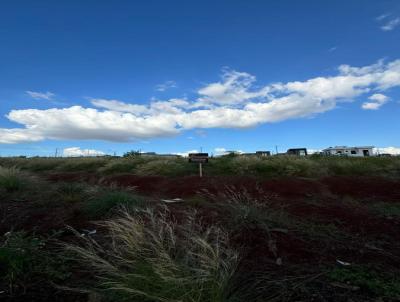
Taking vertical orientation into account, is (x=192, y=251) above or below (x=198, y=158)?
below

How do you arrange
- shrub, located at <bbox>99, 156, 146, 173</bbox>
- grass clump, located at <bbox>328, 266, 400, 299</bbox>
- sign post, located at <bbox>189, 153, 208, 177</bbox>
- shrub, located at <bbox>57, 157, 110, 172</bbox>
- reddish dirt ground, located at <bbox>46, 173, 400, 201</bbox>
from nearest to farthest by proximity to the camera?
grass clump, located at <bbox>328, 266, 400, 299</bbox>
reddish dirt ground, located at <bbox>46, 173, 400, 201</bbox>
sign post, located at <bbox>189, 153, 208, 177</bbox>
shrub, located at <bbox>99, 156, 146, 173</bbox>
shrub, located at <bbox>57, 157, 110, 172</bbox>

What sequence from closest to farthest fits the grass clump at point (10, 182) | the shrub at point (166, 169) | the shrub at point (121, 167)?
1. the grass clump at point (10, 182)
2. the shrub at point (166, 169)
3. the shrub at point (121, 167)

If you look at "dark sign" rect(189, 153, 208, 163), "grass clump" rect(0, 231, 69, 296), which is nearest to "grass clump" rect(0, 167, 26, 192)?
"dark sign" rect(189, 153, 208, 163)

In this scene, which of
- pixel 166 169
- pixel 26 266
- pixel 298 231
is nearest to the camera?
pixel 26 266

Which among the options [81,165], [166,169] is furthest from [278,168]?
[81,165]

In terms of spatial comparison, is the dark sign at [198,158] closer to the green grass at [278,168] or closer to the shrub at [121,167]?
the green grass at [278,168]

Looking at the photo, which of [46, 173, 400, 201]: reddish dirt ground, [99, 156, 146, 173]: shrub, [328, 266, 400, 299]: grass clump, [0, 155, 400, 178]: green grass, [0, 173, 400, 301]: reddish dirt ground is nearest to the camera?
[328, 266, 400, 299]: grass clump

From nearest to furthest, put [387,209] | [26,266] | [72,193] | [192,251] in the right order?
[192,251]
[26,266]
[387,209]
[72,193]

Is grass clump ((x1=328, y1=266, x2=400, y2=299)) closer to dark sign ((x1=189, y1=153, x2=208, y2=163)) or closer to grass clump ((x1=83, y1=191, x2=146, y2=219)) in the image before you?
grass clump ((x1=83, y1=191, x2=146, y2=219))

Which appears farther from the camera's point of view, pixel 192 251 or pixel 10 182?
pixel 10 182

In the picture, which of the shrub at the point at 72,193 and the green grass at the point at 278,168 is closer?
the shrub at the point at 72,193

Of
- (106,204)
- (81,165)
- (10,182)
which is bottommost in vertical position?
(106,204)

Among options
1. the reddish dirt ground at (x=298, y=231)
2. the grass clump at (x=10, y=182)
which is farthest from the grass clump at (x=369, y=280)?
the grass clump at (x=10, y=182)

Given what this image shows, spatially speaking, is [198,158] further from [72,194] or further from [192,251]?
[192,251]
